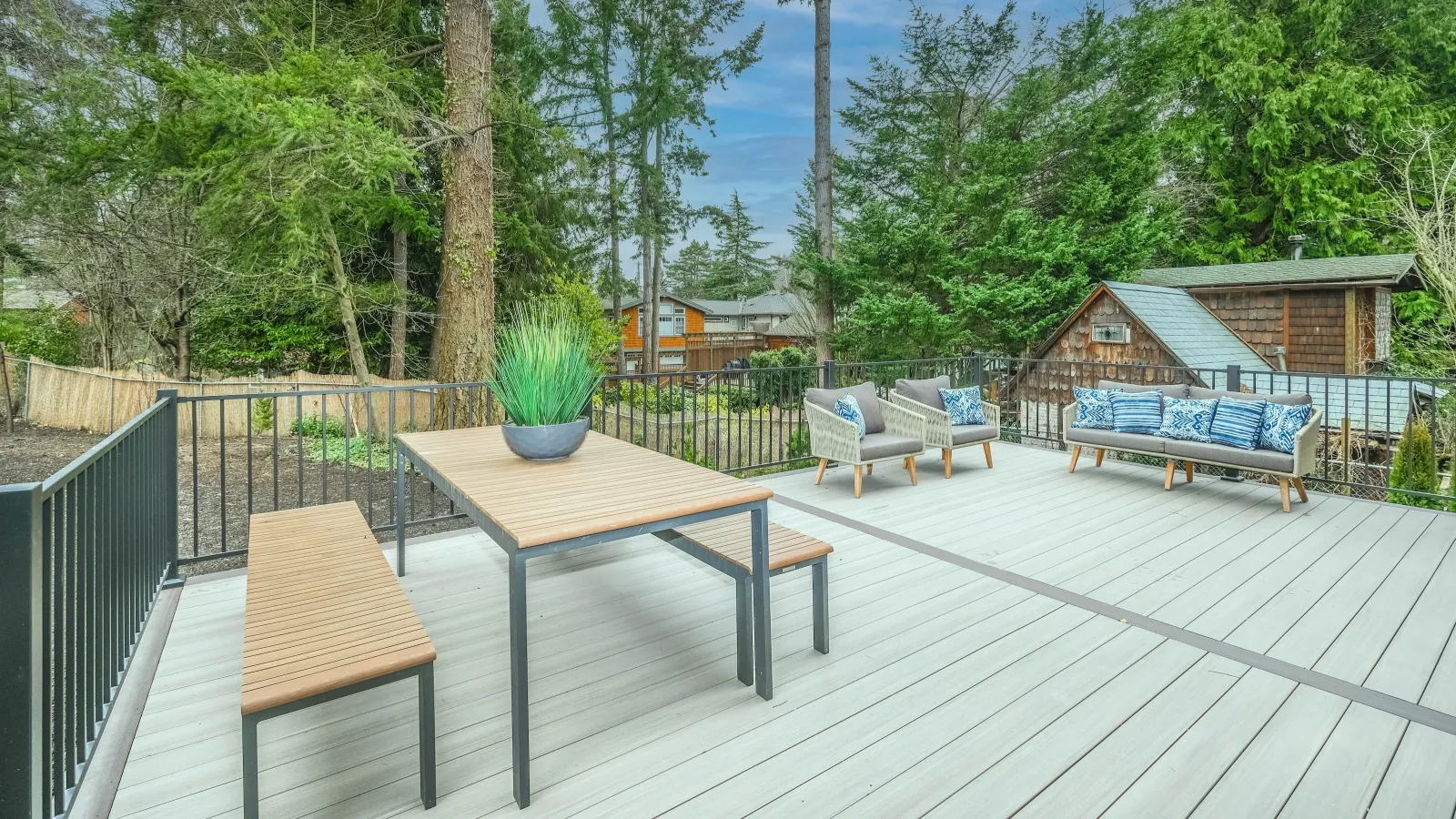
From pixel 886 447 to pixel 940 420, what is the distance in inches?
28.2

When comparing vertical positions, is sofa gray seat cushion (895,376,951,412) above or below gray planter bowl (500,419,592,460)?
above

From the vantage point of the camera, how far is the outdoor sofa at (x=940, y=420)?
5094mm

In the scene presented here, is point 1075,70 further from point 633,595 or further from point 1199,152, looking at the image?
point 633,595

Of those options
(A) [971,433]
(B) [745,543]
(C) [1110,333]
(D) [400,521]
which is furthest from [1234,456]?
(C) [1110,333]

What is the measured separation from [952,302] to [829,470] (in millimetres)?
8837

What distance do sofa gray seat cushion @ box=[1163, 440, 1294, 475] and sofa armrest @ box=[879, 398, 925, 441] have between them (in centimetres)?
167

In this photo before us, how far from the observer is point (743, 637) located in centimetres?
217

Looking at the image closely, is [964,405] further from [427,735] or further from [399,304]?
[399,304]

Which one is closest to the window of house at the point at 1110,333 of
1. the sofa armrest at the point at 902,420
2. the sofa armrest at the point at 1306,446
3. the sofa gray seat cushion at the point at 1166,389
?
the sofa gray seat cushion at the point at 1166,389

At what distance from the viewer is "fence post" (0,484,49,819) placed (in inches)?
42.1

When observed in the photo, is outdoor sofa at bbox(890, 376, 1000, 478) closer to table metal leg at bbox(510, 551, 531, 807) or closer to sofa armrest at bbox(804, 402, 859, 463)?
sofa armrest at bbox(804, 402, 859, 463)

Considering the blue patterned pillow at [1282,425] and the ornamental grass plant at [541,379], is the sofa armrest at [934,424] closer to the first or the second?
the blue patterned pillow at [1282,425]

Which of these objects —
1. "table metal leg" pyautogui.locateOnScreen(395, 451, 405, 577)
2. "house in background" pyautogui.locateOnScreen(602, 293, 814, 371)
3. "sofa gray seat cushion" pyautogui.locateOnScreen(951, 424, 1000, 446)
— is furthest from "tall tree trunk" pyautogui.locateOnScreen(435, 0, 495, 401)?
"house in background" pyautogui.locateOnScreen(602, 293, 814, 371)

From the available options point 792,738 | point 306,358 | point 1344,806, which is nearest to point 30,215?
point 306,358
